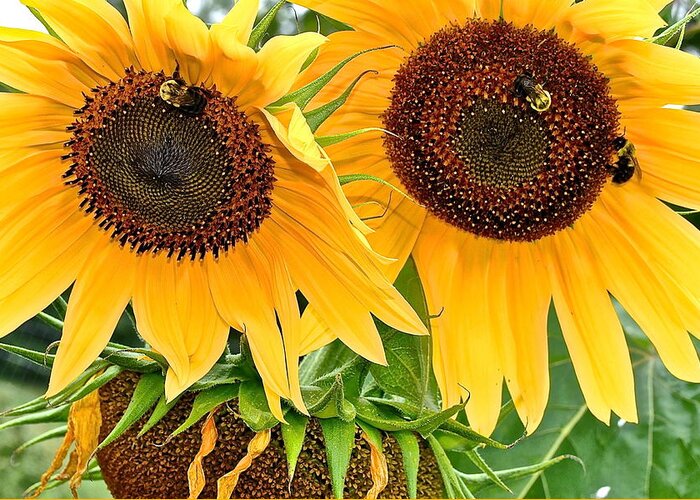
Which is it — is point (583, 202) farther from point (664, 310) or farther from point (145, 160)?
point (145, 160)

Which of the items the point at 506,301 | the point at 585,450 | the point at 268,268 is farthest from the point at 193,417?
the point at 585,450

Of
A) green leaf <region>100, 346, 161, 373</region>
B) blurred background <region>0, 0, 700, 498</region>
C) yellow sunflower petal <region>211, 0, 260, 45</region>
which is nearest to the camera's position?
yellow sunflower petal <region>211, 0, 260, 45</region>

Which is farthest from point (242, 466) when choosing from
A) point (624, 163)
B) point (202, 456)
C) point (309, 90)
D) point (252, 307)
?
point (624, 163)

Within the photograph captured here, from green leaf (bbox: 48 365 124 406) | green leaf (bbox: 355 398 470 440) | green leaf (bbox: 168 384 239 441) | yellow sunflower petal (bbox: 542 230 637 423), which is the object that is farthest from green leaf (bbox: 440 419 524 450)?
green leaf (bbox: 48 365 124 406)

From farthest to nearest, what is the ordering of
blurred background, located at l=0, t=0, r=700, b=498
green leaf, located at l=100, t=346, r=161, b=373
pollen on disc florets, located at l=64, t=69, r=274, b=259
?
1. blurred background, located at l=0, t=0, r=700, b=498
2. green leaf, located at l=100, t=346, r=161, b=373
3. pollen on disc florets, located at l=64, t=69, r=274, b=259

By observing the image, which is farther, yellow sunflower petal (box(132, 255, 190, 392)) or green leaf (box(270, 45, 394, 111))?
yellow sunflower petal (box(132, 255, 190, 392))

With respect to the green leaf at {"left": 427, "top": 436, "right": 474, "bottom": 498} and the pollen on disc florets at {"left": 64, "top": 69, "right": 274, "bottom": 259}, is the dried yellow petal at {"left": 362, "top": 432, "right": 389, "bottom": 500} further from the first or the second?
the pollen on disc florets at {"left": 64, "top": 69, "right": 274, "bottom": 259}
